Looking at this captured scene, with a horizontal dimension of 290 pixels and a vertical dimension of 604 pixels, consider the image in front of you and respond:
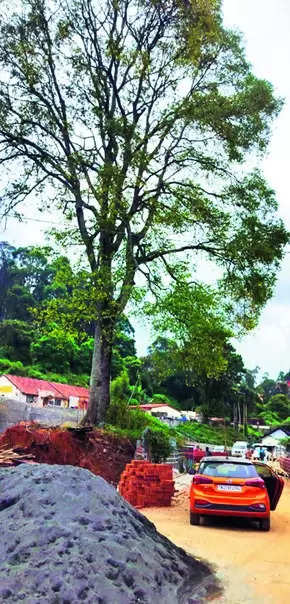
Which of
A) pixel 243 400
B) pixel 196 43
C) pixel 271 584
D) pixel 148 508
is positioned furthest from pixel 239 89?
pixel 243 400

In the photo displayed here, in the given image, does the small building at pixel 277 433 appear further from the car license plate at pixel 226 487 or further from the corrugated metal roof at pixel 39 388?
the car license plate at pixel 226 487

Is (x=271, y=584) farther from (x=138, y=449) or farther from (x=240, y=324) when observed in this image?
(x=240, y=324)

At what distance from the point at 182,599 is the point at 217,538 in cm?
404

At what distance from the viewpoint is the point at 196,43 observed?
1867 cm

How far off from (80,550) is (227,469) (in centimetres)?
627

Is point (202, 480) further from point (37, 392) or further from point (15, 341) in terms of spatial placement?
point (15, 341)

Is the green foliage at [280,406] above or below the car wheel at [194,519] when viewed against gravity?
above

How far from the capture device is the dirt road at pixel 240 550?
607cm

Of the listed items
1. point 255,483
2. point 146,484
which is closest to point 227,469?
point 255,483

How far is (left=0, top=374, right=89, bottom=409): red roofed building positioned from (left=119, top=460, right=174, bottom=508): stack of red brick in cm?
3286

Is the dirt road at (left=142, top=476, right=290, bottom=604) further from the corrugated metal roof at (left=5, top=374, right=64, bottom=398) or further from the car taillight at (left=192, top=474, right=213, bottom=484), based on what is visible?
the corrugated metal roof at (left=5, top=374, right=64, bottom=398)

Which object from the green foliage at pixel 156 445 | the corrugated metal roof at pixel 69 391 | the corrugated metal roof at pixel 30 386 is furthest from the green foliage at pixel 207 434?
the green foliage at pixel 156 445

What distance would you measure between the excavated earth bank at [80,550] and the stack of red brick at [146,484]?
6093 millimetres

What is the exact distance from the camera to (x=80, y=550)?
5219 mm
